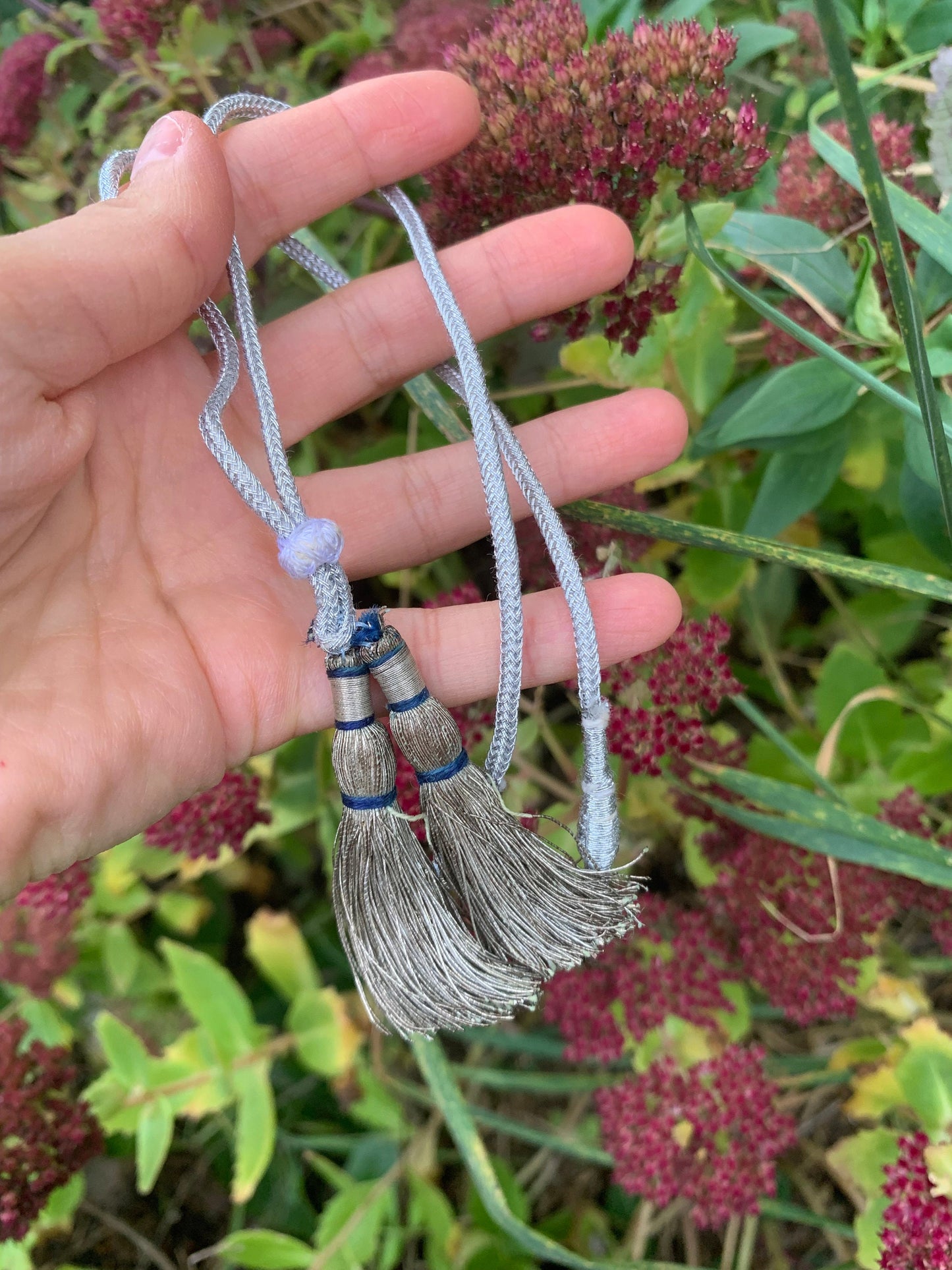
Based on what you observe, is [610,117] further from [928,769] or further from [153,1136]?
[153,1136]

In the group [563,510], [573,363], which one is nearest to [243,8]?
[573,363]

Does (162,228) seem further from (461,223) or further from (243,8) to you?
(243,8)

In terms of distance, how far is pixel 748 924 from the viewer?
4.10 feet

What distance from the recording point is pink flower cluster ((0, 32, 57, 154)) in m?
1.33

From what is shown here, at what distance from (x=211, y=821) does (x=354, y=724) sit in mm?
402

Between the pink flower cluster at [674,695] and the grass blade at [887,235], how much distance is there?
0.30 meters

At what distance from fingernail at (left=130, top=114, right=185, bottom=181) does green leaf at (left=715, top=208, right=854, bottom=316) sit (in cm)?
64

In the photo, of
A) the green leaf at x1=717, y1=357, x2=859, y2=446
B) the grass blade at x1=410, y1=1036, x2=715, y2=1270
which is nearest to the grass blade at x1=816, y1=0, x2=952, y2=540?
the green leaf at x1=717, y1=357, x2=859, y2=446

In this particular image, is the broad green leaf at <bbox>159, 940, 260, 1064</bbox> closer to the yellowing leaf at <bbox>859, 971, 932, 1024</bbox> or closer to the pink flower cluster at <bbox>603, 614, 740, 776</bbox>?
the pink flower cluster at <bbox>603, 614, 740, 776</bbox>

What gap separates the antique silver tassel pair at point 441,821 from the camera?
→ 36.9 inches

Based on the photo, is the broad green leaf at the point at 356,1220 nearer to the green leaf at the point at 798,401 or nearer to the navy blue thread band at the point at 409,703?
the navy blue thread band at the point at 409,703

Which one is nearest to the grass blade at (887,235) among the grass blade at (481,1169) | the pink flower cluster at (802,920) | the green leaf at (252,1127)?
the pink flower cluster at (802,920)

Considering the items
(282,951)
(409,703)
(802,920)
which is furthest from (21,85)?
(802,920)

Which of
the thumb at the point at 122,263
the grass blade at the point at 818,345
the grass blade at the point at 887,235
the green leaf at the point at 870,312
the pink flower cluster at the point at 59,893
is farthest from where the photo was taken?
the pink flower cluster at the point at 59,893
